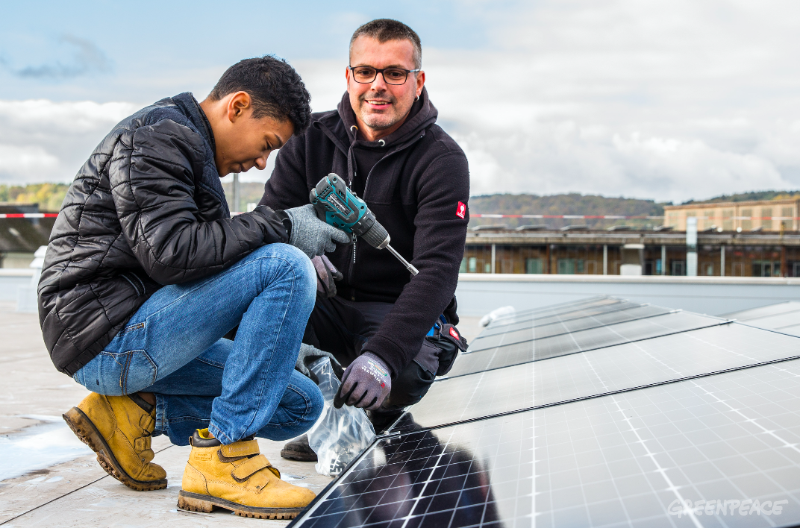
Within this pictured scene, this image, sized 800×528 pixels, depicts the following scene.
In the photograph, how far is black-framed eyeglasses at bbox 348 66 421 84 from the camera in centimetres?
247

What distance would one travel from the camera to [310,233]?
6.61ft

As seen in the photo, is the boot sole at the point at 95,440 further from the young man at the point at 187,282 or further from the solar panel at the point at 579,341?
the solar panel at the point at 579,341

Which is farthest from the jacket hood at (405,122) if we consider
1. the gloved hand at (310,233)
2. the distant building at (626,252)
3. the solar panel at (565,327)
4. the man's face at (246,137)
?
the distant building at (626,252)

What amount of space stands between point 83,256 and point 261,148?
0.56 metres

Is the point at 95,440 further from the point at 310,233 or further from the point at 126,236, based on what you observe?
the point at 310,233

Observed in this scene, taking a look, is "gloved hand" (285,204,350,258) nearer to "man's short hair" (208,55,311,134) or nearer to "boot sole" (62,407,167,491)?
"man's short hair" (208,55,311,134)

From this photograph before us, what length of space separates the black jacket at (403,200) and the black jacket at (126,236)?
69 centimetres

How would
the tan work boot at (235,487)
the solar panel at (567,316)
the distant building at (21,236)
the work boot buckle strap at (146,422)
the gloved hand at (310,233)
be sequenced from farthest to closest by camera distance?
1. the distant building at (21,236)
2. the solar panel at (567,316)
3. the gloved hand at (310,233)
4. the work boot buckle strap at (146,422)
5. the tan work boot at (235,487)

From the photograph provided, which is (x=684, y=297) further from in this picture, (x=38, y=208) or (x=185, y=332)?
(x=38, y=208)

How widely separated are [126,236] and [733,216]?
8.70m

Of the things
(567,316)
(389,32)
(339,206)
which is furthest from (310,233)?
(567,316)

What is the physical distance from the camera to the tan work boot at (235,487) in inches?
64.9

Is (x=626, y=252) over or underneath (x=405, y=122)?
underneath

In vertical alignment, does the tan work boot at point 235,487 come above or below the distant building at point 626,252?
below
